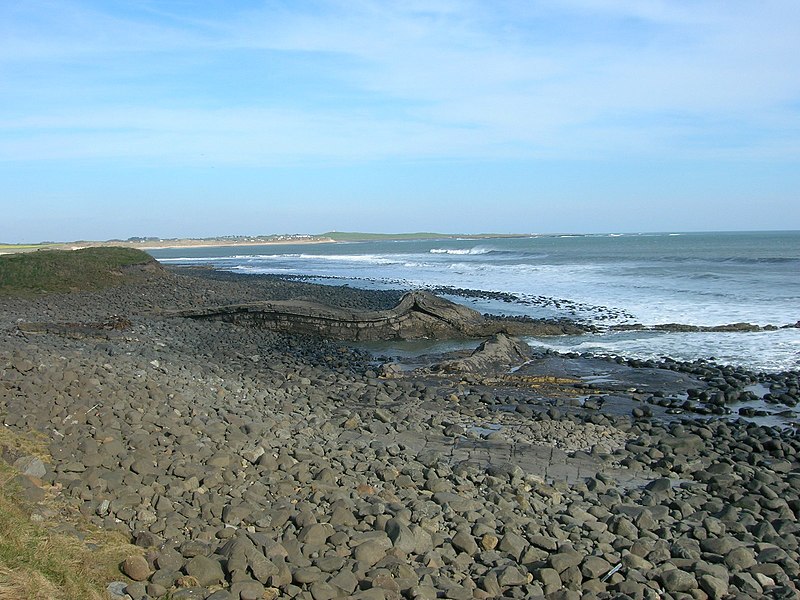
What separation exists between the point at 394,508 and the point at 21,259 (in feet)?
100

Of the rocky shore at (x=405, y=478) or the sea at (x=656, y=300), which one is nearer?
the rocky shore at (x=405, y=478)

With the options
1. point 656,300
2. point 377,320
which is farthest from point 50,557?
point 656,300

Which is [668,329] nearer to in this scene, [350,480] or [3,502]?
[350,480]

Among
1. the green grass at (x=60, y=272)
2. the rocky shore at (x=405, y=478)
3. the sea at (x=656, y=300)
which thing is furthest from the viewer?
the green grass at (x=60, y=272)

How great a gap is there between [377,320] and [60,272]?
1727 cm

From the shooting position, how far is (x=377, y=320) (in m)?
20.9

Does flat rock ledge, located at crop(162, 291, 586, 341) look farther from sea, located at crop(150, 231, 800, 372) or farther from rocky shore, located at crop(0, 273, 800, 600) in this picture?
rocky shore, located at crop(0, 273, 800, 600)

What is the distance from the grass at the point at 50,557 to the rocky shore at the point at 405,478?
19cm

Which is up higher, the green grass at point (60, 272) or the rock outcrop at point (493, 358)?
the green grass at point (60, 272)

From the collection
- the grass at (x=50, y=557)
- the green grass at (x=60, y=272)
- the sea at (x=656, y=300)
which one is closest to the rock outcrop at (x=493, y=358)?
the sea at (x=656, y=300)

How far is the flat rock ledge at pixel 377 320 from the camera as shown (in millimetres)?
20828

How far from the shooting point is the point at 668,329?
2223cm

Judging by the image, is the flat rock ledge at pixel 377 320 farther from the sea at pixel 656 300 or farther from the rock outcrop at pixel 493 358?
the rock outcrop at pixel 493 358

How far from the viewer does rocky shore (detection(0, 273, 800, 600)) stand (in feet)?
19.1
